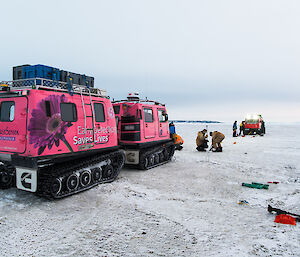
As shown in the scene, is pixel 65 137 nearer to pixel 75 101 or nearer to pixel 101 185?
pixel 75 101

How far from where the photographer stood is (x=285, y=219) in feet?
15.2

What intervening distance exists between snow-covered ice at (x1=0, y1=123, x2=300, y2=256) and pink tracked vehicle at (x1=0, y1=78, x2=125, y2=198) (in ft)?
1.58

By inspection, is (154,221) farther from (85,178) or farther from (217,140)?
(217,140)

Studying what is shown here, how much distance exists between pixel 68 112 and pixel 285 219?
5.60 metres

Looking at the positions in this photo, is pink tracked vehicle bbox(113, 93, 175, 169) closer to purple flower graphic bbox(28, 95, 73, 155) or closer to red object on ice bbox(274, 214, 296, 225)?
purple flower graphic bbox(28, 95, 73, 155)

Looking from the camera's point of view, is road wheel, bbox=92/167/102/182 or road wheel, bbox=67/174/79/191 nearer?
road wheel, bbox=67/174/79/191

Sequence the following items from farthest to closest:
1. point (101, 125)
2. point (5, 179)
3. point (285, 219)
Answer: point (101, 125) < point (5, 179) < point (285, 219)

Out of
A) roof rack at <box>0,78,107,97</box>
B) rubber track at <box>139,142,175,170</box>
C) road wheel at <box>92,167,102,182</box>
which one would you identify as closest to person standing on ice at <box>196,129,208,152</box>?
rubber track at <box>139,142,175,170</box>

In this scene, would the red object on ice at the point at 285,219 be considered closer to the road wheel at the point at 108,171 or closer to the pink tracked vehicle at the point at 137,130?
the road wheel at the point at 108,171

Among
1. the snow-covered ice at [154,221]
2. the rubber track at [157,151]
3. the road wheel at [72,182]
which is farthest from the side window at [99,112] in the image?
the rubber track at [157,151]

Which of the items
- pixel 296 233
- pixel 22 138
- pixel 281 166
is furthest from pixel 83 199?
pixel 281 166

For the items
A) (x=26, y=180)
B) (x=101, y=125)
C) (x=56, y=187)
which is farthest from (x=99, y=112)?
(x=26, y=180)

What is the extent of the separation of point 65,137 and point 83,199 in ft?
5.48

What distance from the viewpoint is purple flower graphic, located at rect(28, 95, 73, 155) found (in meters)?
5.33
